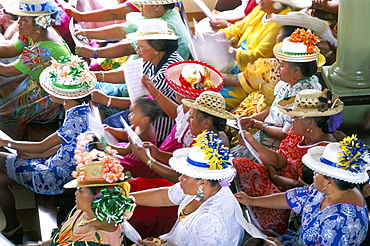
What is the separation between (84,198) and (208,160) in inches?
25.9

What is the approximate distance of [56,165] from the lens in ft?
14.1

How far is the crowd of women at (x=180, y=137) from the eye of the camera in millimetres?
3229

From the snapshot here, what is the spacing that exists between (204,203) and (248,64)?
203cm

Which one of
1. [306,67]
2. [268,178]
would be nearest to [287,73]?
[306,67]

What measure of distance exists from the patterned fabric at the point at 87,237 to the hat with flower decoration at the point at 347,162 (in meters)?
1.08

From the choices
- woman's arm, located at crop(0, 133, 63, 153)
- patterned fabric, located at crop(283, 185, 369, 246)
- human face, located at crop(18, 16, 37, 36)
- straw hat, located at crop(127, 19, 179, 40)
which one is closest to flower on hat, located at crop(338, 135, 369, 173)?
patterned fabric, located at crop(283, 185, 369, 246)

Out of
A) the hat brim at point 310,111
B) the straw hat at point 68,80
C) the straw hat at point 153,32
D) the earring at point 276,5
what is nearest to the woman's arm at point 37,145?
the straw hat at point 68,80

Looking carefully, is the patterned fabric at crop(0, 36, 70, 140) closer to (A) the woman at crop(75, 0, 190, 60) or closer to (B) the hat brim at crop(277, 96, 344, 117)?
(A) the woman at crop(75, 0, 190, 60)

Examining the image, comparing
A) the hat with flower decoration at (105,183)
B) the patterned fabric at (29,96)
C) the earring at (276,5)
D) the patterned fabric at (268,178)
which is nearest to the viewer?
the hat with flower decoration at (105,183)

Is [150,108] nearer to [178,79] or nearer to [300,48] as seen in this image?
[178,79]

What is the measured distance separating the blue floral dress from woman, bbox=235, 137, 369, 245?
1.59 metres

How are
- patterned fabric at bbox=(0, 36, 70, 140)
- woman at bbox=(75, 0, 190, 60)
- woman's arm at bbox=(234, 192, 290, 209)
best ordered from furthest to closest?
1. woman at bbox=(75, 0, 190, 60)
2. patterned fabric at bbox=(0, 36, 70, 140)
3. woman's arm at bbox=(234, 192, 290, 209)

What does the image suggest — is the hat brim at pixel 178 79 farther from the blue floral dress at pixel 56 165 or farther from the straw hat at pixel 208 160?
the straw hat at pixel 208 160

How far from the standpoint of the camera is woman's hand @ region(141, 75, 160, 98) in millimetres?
4676
